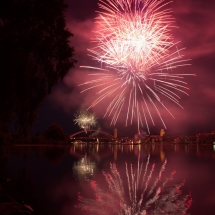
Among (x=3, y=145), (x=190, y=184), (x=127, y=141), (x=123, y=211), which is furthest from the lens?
(x=127, y=141)

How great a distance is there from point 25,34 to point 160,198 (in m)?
7.53

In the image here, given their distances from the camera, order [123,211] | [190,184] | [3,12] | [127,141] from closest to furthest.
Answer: [123,211]
[3,12]
[190,184]
[127,141]

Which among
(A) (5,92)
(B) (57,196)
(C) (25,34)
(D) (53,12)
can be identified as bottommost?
(B) (57,196)

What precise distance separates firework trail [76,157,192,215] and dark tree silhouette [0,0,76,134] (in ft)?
12.9

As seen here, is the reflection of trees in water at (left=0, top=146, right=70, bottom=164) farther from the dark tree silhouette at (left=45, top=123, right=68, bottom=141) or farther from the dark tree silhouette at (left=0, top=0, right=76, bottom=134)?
the dark tree silhouette at (left=45, top=123, right=68, bottom=141)

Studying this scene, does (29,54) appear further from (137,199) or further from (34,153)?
(34,153)

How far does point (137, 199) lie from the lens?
13398 mm

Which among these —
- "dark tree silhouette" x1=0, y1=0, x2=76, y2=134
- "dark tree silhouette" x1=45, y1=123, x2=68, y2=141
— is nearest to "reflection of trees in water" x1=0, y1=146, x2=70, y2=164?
"dark tree silhouette" x1=0, y1=0, x2=76, y2=134

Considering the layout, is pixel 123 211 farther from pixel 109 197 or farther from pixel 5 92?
pixel 5 92

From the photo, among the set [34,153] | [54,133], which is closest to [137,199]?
[34,153]

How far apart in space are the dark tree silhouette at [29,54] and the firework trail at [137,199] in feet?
12.9

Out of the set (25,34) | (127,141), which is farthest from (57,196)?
(127,141)

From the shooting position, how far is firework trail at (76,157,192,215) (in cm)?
1152

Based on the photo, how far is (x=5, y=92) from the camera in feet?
42.7
